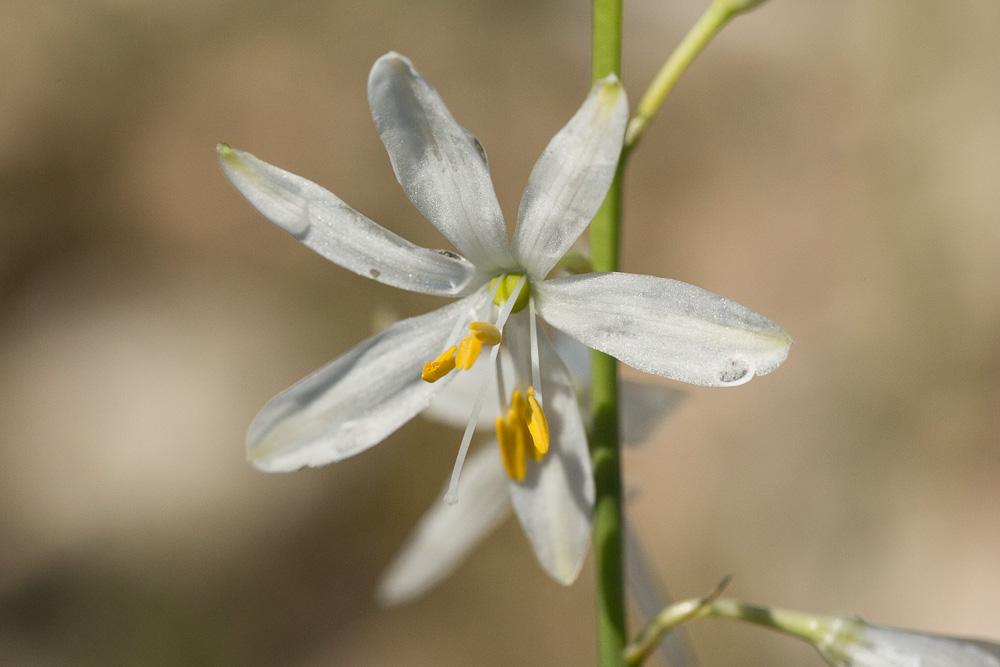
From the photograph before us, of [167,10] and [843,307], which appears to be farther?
[167,10]

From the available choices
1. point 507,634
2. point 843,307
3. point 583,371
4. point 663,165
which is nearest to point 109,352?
point 507,634

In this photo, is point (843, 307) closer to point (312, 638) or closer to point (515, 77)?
point (515, 77)

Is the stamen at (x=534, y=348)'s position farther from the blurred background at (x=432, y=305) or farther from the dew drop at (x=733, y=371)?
the blurred background at (x=432, y=305)

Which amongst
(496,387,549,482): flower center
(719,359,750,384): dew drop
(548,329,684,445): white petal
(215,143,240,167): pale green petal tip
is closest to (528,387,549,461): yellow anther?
(496,387,549,482): flower center

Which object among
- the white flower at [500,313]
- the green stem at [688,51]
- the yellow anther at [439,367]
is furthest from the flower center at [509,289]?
the green stem at [688,51]

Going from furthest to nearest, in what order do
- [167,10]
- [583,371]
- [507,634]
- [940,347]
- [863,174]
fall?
[167,10]
[863,174]
[940,347]
[507,634]
[583,371]

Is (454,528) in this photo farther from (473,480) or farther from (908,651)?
(908,651)

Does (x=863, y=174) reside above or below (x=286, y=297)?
above

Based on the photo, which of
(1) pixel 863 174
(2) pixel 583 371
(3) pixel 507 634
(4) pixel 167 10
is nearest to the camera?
(2) pixel 583 371
